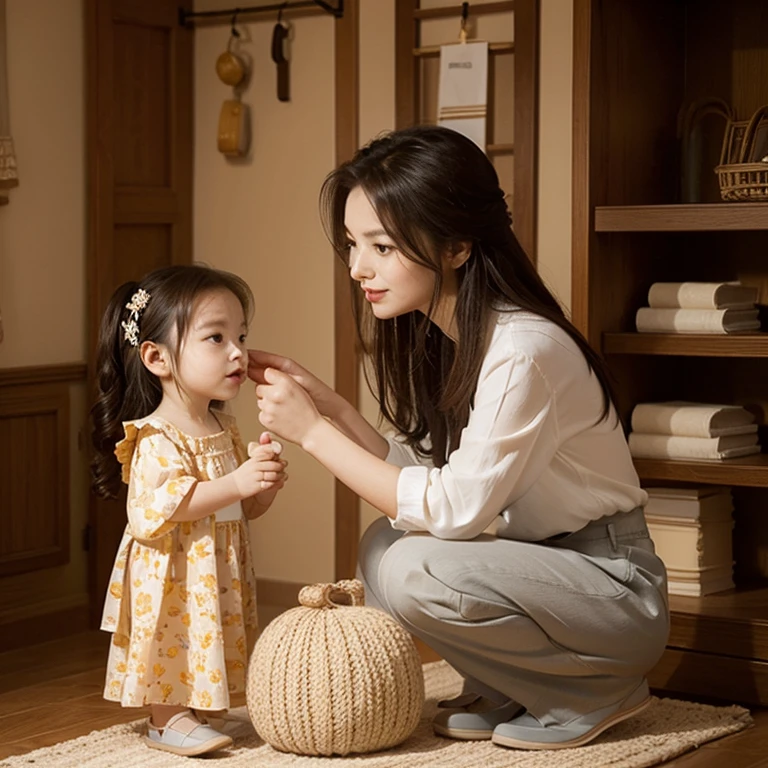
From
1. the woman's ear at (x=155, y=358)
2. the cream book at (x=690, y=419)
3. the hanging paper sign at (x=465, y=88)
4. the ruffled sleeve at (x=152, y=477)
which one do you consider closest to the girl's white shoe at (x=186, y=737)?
the ruffled sleeve at (x=152, y=477)

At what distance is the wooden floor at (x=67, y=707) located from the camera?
2.55 m

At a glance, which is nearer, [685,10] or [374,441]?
[374,441]

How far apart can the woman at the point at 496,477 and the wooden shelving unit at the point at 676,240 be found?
16.0 inches

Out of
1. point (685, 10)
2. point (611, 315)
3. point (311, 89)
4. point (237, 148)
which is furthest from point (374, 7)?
point (611, 315)

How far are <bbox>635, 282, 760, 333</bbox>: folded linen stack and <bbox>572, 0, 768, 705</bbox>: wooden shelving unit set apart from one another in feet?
0.17

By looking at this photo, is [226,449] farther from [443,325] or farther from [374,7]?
[374,7]

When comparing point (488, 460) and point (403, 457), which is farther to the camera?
point (403, 457)

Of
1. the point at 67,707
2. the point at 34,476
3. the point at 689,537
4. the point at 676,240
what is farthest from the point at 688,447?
the point at 34,476

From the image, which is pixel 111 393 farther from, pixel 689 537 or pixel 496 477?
pixel 689 537

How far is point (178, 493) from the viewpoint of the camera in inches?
96.7

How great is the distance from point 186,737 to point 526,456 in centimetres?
78

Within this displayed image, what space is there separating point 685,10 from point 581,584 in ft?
5.30

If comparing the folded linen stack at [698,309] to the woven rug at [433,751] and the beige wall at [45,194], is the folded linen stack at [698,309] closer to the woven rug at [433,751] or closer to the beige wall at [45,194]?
the woven rug at [433,751]

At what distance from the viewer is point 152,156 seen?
3.93 metres
